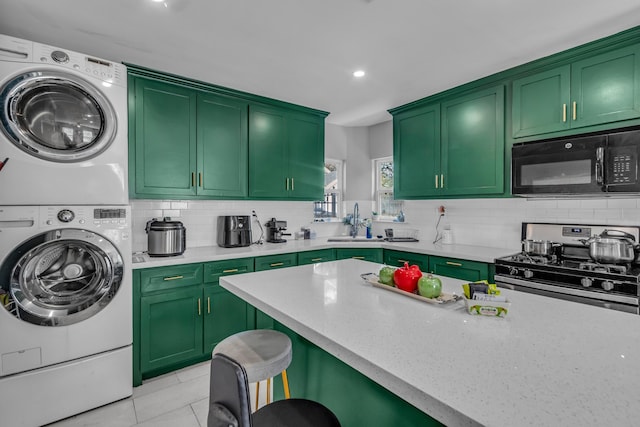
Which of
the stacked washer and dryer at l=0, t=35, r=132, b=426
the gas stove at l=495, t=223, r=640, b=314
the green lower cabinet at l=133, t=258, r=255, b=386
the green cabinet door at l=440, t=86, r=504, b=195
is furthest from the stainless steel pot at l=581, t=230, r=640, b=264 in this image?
the stacked washer and dryer at l=0, t=35, r=132, b=426

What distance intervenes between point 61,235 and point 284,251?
1731mm

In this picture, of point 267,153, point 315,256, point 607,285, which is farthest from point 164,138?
point 607,285

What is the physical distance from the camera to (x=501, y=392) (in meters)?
0.67

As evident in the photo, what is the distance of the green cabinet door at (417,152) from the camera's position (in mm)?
3387

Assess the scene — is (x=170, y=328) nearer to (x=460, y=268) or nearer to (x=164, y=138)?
(x=164, y=138)

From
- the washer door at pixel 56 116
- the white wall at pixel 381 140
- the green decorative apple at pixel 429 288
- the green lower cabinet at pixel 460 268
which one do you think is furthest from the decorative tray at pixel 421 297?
the white wall at pixel 381 140

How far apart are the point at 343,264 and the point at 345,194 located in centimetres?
261

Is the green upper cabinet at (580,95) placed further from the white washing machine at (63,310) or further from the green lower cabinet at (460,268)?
the white washing machine at (63,310)

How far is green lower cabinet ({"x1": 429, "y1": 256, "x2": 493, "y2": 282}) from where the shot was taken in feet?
8.71

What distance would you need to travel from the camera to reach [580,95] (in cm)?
241

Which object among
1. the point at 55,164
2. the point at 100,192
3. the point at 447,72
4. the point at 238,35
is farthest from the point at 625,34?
the point at 55,164

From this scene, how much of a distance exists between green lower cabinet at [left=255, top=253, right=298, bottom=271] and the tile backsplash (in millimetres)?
645

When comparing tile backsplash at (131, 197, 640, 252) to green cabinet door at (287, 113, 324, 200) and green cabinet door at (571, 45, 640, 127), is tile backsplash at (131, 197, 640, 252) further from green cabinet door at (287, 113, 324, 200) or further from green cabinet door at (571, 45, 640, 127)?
green cabinet door at (571, 45, 640, 127)

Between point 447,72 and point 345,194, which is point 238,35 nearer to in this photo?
point 447,72
